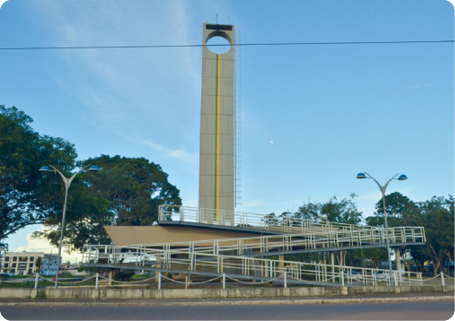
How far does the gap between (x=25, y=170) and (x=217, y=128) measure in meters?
15.5

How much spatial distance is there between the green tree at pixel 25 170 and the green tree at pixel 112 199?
5.40 ft

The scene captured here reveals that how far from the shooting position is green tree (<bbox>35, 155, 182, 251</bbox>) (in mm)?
30284

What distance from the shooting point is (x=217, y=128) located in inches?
1243

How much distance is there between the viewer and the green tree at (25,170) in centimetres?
2299

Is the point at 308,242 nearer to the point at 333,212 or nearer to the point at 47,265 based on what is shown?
the point at 333,212

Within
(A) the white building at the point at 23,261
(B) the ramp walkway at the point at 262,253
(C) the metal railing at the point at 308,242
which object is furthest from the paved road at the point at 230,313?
(A) the white building at the point at 23,261

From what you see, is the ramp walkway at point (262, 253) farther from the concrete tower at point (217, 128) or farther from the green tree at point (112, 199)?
the green tree at point (112, 199)

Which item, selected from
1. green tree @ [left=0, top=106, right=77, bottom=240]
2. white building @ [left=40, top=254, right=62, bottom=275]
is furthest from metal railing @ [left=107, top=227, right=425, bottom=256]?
white building @ [left=40, top=254, right=62, bottom=275]

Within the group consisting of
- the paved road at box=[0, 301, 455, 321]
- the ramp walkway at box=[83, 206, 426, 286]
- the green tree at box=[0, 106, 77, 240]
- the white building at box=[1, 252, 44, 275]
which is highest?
the green tree at box=[0, 106, 77, 240]

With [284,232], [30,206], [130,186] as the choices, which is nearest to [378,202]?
[130,186]

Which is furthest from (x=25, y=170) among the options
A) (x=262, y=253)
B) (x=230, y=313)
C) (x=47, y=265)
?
(x=47, y=265)

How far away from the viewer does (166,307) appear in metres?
12.6

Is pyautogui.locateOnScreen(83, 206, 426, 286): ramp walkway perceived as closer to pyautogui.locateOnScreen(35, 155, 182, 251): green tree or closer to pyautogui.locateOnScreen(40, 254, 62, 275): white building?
pyautogui.locateOnScreen(35, 155, 182, 251): green tree

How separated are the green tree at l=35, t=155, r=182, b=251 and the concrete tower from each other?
10.1 metres
